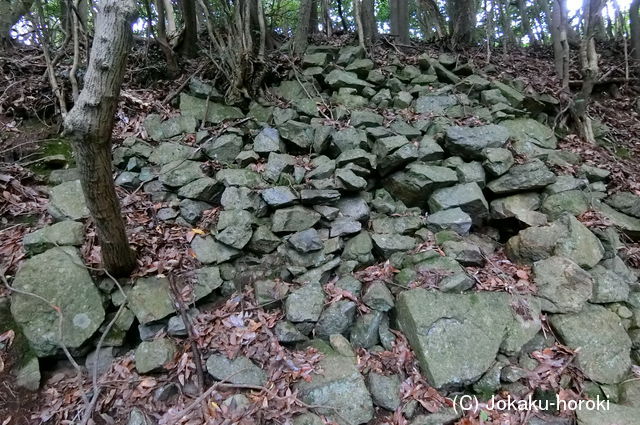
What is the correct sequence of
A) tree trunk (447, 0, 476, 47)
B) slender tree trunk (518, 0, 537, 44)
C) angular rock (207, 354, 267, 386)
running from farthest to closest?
slender tree trunk (518, 0, 537, 44)
tree trunk (447, 0, 476, 47)
angular rock (207, 354, 267, 386)

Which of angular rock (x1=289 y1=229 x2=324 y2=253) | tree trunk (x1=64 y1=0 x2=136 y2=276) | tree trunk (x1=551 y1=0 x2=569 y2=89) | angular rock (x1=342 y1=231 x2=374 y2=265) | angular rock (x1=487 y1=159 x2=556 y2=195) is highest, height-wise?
tree trunk (x1=551 y1=0 x2=569 y2=89)

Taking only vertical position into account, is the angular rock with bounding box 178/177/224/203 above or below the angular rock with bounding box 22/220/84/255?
above

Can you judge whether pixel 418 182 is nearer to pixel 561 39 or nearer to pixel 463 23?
pixel 561 39

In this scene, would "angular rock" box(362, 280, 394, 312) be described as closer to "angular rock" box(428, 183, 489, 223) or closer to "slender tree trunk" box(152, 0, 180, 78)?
"angular rock" box(428, 183, 489, 223)

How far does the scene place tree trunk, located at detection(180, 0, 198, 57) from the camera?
19.6 ft

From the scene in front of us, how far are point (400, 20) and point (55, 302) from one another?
26.6 feet

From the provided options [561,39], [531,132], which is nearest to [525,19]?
[561,39]

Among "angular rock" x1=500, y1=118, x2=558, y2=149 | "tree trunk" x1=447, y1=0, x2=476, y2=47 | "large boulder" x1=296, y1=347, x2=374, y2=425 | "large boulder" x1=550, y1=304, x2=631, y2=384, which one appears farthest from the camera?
"tree trunk" x1=447, y1=0, x2=476, y2=47

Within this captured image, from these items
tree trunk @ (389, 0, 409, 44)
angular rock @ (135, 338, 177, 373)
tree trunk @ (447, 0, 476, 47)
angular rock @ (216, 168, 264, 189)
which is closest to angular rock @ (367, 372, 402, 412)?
angular rock @ (135, 338, 177, 373)

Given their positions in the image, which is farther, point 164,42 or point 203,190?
point 164,42

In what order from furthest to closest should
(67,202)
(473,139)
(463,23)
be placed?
(463,23) < (473,139) < (67,202)

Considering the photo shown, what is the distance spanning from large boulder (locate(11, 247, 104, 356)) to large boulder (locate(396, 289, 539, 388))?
2.76m

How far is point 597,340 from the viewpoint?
10.7ft

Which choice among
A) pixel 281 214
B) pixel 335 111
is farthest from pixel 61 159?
pixel 335 111
